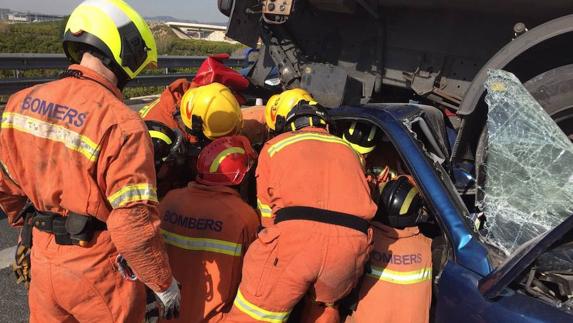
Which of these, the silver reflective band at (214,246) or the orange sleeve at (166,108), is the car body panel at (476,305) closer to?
the silver reflective band at (214,246)

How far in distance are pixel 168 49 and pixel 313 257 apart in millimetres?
19089

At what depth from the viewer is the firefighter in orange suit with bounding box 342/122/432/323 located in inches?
87.8

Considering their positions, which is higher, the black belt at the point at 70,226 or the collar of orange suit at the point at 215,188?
the black belt at the point at 70,226

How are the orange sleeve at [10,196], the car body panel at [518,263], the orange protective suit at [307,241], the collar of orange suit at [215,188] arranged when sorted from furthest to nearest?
the collar of orange suit at [215,188] < the orange protective suit at [307,241] < the orange sleeve at [10,196] < the car body panel at [518,263]

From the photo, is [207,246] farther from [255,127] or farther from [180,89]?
[180,89]

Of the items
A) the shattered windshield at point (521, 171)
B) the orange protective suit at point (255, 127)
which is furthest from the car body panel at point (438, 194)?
the orange protective suit at point (255, 127)

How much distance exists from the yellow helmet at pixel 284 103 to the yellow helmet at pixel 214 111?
0.24 meters

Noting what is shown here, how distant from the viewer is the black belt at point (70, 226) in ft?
5.85

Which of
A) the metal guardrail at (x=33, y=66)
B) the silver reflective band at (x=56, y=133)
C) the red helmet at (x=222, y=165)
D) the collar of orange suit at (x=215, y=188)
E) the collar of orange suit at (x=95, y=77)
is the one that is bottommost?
the metal guardrail at (x=33, y=66)

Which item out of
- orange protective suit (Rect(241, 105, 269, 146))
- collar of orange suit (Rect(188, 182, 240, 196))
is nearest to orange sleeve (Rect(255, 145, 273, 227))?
collar of orange suit (Rect(188, 182, 240, 196))

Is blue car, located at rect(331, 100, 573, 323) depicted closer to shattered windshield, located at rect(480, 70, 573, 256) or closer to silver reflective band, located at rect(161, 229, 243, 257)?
→ shattered windshield, located at rect(480, 70, 573, 256)

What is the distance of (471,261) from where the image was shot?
1.89 metres

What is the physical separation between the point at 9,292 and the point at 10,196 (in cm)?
154

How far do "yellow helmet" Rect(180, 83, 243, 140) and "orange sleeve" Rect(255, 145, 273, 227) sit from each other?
0.86m
